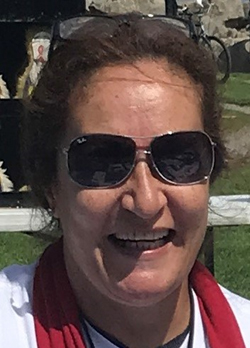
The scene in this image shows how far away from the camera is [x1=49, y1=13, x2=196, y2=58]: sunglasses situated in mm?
2012

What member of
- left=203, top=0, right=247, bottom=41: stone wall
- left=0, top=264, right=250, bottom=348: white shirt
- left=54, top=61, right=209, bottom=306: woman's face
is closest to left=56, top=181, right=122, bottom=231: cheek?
left=54, top=61, right=209, bottom=306: woman's face

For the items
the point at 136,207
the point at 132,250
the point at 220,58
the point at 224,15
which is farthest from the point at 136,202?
the point at 224,15

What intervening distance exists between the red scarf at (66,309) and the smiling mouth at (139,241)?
0.75 ft

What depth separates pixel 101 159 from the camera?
1.89m

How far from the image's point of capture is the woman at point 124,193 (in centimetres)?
185

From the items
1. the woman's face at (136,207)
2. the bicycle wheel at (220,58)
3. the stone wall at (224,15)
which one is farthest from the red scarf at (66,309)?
the stone wall at (224,15)

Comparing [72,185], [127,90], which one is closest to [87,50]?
[127,90]

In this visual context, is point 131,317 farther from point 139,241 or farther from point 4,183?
point 4,183

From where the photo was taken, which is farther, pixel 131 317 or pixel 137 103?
pixel 131 317

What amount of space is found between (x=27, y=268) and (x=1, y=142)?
4447mm

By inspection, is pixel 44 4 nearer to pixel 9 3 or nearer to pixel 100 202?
pixel 9 3

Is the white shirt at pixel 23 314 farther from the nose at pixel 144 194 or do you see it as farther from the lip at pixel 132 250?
the nose at pixel 144 194

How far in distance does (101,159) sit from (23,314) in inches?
15.6

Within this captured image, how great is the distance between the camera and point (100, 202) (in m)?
1.84
